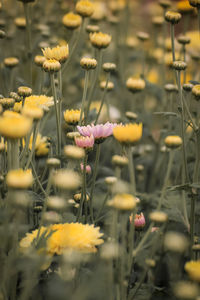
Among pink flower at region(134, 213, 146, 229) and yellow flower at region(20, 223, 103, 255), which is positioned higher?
pink flower at region(134, 213, 146, 229)

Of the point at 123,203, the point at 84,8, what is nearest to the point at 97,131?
the point at 123,203

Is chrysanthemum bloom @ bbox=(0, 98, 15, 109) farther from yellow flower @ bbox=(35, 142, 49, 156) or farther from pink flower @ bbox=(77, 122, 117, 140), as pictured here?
yellow flower @ bbox=(35, 142, 49, 156)

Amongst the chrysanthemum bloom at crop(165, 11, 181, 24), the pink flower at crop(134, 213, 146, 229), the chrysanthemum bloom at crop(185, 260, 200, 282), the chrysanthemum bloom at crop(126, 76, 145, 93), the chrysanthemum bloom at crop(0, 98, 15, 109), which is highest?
the chrysanthemum bloom at crop(165, 11, 181, 24)

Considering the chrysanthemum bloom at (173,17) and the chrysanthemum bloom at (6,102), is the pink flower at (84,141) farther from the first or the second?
the chrysanthemum bloom at (173,17)

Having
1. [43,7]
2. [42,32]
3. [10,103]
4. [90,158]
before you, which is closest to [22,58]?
[42,32]

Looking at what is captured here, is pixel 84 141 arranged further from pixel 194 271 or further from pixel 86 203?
pixel 194 271

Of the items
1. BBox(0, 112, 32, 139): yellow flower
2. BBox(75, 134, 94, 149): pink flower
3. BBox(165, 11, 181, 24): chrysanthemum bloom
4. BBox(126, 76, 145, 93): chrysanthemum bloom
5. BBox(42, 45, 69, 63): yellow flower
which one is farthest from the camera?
BBox(126, 76, 145, 93): chrysanthemum bloom

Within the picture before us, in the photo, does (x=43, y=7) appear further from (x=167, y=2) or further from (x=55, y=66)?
(x=55, y=66)

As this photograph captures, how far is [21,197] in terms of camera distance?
61cm

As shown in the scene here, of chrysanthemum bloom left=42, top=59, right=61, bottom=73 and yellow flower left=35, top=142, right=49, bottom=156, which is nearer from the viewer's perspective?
chrysanthemum bloom left=42, top=59, right=61, bottom=73

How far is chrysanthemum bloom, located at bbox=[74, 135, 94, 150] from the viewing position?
870mm

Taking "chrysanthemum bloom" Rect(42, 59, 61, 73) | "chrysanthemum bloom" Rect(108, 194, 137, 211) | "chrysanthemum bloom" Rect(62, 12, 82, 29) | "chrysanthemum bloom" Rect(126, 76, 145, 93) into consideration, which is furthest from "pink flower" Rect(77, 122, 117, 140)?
"chrysanthemum bloom" Rect(62, 12, 82, 29)

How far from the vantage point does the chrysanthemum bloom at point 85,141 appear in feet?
2.85

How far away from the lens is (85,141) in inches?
34.4
